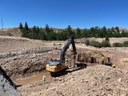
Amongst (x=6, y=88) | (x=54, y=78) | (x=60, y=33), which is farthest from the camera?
(x=60, y=33)

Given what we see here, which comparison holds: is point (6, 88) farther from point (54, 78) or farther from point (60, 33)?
point (60, 33)

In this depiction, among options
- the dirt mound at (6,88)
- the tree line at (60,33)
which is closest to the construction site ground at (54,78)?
the dirt mound at (6,88)

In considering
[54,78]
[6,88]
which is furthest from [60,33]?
[6,88]

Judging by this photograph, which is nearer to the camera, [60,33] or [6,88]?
[6,88]

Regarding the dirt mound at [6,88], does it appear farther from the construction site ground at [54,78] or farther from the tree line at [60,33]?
the tree line at [60,33]

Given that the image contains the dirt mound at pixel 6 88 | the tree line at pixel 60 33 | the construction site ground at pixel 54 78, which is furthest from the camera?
the tree line at pixel 60 33

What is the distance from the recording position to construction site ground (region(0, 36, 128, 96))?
34.5ft

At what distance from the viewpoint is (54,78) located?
1883 cm

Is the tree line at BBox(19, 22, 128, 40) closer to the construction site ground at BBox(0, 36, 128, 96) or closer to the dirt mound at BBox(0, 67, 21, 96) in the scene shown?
the construction site ground at BBox(0, 36, 128, 96)

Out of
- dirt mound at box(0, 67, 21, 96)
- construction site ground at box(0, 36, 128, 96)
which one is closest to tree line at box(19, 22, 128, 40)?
construction site ground at box(0, 36, 128, 96)

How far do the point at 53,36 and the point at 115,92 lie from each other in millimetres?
55401

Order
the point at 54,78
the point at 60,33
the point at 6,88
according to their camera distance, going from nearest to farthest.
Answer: the point at 6,88 < the point at 54,78 < the point at 60,33

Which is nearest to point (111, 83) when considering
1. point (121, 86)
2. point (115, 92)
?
point (121, 86)

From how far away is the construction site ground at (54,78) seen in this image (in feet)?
34.5
